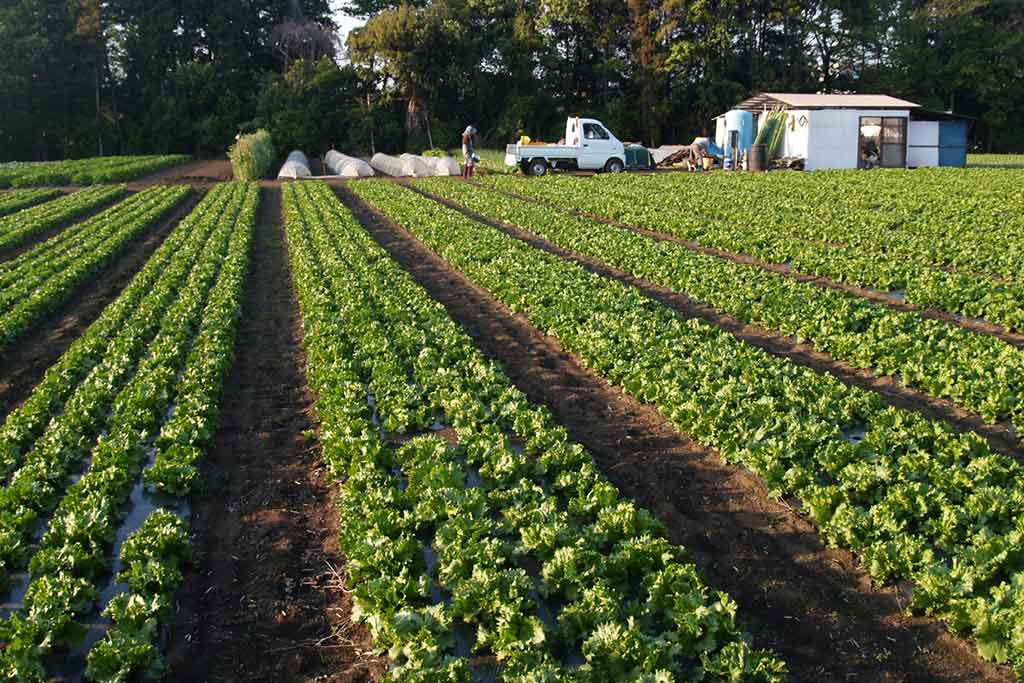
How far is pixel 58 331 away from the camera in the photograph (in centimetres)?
1326

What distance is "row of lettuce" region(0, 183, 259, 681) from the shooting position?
5.08m

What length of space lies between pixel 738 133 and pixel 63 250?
33.2 meters

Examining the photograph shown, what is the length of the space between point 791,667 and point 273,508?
13.9 feet

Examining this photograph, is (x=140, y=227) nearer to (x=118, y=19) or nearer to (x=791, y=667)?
(x=791, y=667)

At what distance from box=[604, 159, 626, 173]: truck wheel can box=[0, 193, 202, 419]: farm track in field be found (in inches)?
920

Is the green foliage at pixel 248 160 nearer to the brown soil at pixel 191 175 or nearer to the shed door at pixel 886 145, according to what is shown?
the brown soil at pixel 191 175

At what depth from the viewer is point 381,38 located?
55250mm

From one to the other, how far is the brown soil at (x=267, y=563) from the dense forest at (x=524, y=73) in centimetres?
5116

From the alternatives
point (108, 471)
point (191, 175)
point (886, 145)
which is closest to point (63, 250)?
point (108, 471)

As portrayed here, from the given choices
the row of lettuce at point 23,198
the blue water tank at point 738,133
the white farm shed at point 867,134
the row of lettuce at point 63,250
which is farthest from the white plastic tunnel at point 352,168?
the white farm shed at point 867,134

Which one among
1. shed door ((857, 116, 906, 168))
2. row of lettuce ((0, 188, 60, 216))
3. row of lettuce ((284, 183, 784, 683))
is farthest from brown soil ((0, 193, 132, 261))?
shed door ((857, 116, 906, 168))

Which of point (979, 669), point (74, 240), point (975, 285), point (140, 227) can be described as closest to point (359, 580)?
point (979, 669)

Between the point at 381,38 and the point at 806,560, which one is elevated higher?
the point at 381,38

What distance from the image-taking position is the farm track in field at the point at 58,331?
10.6m
